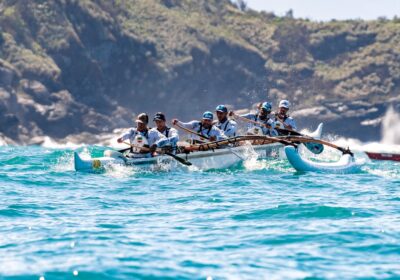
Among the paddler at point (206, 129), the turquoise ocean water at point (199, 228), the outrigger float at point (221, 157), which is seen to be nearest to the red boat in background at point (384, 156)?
the outrigger float at point (221, 157)

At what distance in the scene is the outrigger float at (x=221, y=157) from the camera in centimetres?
2236

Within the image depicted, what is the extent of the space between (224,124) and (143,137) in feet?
15.6

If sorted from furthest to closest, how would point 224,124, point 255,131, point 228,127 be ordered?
point 255,131 < point 224,124 < point 228,127

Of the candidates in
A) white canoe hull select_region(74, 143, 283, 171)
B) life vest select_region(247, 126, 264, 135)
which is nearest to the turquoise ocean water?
white canoe hull select_region(74, 143, 283, 171)

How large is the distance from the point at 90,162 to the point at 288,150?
5869 millimetres

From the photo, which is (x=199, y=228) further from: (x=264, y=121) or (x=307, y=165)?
(x=264, y=121)

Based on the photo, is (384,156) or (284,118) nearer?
(284,118)

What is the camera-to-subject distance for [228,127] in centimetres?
2661

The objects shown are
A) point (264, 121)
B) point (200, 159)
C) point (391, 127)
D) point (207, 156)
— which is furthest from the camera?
point (391, 127)

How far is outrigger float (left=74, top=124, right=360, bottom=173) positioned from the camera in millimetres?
22359

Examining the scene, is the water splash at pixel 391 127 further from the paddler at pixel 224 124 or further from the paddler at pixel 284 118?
the paddler at pixel 224 124

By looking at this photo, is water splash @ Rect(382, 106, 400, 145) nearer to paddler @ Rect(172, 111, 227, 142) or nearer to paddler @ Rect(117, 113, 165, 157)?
paddler @ Rect(172, 111, 227, 142)

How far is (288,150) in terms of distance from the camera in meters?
22.2

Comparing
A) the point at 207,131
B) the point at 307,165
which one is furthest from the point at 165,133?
the point at 307,165
